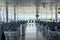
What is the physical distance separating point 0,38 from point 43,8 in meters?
25.2

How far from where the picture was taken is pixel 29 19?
33125 millimetres

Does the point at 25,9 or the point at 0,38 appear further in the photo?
the point at 25,9

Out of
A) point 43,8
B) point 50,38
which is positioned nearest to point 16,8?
point 43,8

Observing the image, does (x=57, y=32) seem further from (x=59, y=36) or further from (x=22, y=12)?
(x=22, y=12)

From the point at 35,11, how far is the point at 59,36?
22.1 metres

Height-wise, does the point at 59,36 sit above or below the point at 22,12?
below

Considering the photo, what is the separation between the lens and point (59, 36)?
10.6 metres

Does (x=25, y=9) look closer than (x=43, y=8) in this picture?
No

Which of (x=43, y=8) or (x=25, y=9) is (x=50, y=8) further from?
(x=25, y=9)

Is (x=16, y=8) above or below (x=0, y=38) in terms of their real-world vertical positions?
above

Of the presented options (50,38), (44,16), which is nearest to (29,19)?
(44,16)

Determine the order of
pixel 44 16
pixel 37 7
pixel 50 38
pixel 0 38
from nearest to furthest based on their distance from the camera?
1. pixel 0 38
2. pixel 50 38
3. pixel 37 7
4. pixel 44 16

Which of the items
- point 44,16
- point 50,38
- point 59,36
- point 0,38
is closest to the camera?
point 0,38

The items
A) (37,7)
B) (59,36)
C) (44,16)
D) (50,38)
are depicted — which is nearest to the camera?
(59,36)
